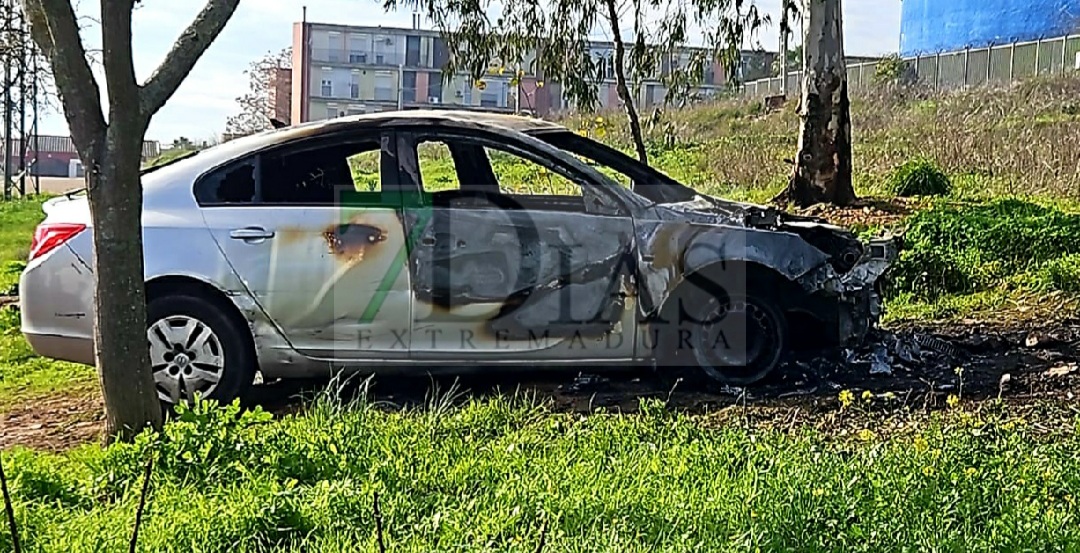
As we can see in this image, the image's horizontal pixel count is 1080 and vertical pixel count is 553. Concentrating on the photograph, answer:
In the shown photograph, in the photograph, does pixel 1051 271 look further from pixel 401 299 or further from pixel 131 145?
pixel 131 145

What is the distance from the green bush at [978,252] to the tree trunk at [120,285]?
6.82m

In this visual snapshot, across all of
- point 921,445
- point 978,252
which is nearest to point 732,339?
point 921,445

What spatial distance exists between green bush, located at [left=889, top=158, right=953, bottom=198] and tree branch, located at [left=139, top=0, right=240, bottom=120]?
1127 cm

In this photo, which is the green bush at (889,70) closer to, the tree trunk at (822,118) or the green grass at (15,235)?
the tree trunk at (822,118)

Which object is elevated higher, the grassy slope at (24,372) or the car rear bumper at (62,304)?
the car rear bumper at (62,304)

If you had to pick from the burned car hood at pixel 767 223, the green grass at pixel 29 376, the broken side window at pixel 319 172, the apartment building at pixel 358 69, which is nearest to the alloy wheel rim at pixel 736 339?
the burned car hood at pixel 767 223

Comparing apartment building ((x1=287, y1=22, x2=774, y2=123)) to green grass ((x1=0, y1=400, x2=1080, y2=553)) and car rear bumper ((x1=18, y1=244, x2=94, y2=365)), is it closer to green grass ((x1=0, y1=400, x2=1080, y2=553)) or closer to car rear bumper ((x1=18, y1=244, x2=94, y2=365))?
Answer: car rear bumper ((x1=18, y1=244, x2=94, y2=365))

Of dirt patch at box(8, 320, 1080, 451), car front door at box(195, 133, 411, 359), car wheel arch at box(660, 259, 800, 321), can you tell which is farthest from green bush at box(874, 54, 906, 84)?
car front door at box(195, 133, 411, 359)

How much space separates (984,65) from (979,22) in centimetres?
1181

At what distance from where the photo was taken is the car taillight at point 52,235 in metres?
5.86

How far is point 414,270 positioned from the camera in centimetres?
598

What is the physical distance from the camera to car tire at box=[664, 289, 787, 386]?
20.5 ft

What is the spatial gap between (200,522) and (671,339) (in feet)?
10.4

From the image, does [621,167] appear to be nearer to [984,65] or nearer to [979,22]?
[984,65]
